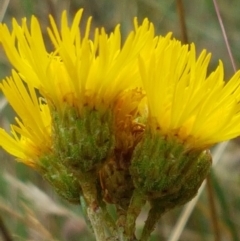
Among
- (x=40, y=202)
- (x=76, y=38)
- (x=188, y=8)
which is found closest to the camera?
(x=76, y=38)

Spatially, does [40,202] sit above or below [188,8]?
below

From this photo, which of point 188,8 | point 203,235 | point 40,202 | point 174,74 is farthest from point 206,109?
point 188,8

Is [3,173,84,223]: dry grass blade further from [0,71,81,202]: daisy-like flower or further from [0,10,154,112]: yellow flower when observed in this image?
[0,10,154,112]: yellow flower

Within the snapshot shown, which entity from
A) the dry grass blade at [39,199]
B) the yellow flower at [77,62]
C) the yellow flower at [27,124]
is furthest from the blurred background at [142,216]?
the yellow flower at [77,62]

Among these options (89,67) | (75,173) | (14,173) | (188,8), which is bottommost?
(75,173)

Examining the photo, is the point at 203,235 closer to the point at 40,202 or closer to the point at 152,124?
the point at 40,202
